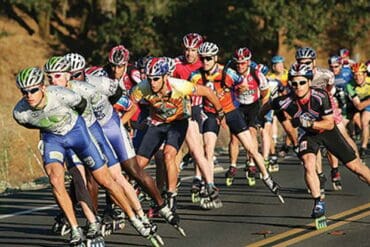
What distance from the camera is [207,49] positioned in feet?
56.1

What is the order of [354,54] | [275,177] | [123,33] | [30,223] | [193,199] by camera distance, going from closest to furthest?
[30,223] < [193,199] < [275,177] < [123,33] < [354,54]

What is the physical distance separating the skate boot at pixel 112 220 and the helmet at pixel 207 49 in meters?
3.25

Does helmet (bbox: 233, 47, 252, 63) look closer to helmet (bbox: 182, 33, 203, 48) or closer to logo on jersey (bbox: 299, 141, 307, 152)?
helmet (bbox: 182, 33, 203, 48)

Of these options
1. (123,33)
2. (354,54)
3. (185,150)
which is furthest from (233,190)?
(354,54)

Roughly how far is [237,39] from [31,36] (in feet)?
26.2

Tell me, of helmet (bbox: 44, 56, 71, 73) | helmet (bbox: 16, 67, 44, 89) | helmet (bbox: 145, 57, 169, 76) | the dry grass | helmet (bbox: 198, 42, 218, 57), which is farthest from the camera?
the dry grass

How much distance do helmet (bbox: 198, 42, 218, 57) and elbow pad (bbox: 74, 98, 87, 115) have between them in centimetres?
432

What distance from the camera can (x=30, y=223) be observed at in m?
15.6

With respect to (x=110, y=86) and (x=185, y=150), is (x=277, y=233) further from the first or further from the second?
(x=185, y=150)

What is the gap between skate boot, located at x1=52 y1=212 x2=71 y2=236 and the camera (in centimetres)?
1437

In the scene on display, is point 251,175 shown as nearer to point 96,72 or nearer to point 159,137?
point 159,137

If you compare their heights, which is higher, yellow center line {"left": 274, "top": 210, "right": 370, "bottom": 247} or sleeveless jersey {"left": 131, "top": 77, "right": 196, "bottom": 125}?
sleeveless jersey {"left": 131, "top": 77, "right": 196, "bottom": 125}

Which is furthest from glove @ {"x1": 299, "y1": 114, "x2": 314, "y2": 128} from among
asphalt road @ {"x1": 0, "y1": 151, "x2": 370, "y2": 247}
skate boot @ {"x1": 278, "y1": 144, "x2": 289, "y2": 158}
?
skate boot @ {"x1": 278, "y1": 144, "x2": 289, "y2": 158}

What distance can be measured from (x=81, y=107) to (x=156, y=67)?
64.5 inches
